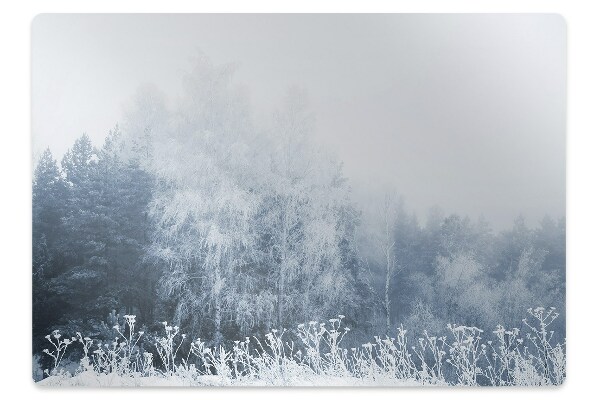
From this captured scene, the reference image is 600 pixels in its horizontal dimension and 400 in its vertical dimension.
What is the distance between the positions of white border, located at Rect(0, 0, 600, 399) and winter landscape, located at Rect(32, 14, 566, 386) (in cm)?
8

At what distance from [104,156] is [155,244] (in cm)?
67

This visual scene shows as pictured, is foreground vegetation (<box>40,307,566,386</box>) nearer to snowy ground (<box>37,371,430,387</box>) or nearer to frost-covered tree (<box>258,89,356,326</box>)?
snowy ground (<box>37,371,430,387</box>)

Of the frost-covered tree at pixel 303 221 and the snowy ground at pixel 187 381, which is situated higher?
the frost-covered tree at pixel 303 221

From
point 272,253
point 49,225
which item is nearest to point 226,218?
point 272,253

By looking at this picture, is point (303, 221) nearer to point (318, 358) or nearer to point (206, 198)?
point (206, 198)

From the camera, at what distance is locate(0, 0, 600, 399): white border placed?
3711 mm

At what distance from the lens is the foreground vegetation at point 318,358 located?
12.2 ft

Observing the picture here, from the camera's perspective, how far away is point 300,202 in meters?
3.74

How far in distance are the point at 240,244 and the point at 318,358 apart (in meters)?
0.90

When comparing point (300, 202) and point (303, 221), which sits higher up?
point (300, 202)
